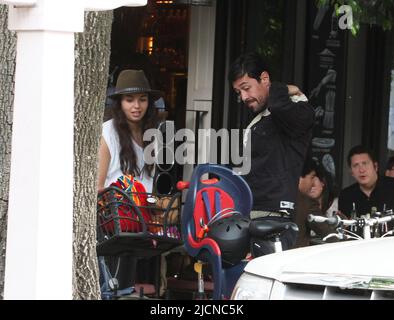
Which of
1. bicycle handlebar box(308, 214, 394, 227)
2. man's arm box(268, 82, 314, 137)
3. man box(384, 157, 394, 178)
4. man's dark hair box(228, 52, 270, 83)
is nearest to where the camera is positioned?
bicycle handlebar box(308, 214, 394, 227)

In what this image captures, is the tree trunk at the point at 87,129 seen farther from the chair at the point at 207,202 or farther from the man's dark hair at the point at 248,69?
the man's dark hair at the point at 248,69

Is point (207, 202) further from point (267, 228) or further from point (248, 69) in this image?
point (248, 69)

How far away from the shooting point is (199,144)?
413 inches

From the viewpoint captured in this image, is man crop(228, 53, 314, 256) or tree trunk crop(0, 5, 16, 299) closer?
tree trunk crop(0, 5, 16, 299)

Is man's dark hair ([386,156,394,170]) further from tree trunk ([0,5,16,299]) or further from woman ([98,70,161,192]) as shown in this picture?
tree trunk ([0,5,16,299])

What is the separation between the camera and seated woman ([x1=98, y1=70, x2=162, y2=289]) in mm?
9461

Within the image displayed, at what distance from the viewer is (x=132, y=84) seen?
31.9 feet

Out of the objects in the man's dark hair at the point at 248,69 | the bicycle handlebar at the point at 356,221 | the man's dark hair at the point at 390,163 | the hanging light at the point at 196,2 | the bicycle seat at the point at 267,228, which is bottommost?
the bicycle seat at the point at 267,228

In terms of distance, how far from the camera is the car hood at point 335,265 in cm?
521

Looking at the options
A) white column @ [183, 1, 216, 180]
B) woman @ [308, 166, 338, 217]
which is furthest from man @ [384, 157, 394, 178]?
white column @ [183, 1, 216, 180]

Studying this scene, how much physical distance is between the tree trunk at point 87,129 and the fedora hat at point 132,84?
3378 millimetres

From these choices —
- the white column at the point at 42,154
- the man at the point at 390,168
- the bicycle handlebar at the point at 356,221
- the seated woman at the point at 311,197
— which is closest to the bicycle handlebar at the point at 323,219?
the bicycle handlebar at the point at 356,221

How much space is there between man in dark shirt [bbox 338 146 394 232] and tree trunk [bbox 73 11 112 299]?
438cm

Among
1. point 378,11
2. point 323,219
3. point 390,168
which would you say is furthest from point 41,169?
point 390,168
